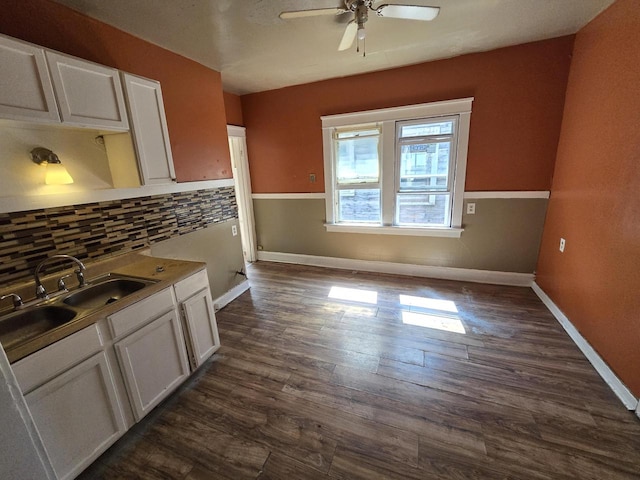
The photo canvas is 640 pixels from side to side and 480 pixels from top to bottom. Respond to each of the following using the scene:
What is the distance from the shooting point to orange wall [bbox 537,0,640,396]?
1.72m

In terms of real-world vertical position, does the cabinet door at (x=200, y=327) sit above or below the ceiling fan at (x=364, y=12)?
below

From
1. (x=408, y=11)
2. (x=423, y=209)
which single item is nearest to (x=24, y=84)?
(x=408, y=11)

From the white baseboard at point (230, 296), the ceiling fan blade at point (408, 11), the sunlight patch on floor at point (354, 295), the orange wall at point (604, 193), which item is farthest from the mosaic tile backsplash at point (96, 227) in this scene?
the orange wall at point (604, 193)

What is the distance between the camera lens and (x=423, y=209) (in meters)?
3.51

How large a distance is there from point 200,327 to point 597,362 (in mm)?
2955

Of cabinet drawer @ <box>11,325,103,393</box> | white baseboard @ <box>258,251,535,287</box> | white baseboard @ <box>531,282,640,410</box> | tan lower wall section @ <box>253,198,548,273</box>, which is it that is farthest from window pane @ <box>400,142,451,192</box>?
cabinet drawer @ <box>11,325,103,393</box>

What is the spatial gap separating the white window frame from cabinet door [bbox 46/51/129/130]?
94.5 inches

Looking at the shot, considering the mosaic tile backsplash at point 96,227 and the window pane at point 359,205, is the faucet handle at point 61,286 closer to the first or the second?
the mosaic tile backsplash at point 96,227

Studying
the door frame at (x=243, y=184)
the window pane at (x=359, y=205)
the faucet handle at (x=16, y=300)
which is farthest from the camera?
the door frame at (x=243, y=184)

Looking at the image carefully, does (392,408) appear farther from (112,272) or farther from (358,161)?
(358,161)

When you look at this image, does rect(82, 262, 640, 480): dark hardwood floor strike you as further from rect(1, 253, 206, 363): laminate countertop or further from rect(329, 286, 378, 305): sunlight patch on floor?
rect(1, 253, 206, 363): laminate countertop

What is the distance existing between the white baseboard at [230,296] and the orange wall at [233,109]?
230cm

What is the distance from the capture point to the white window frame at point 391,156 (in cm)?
308

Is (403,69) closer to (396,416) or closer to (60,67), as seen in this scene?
(60,67)
